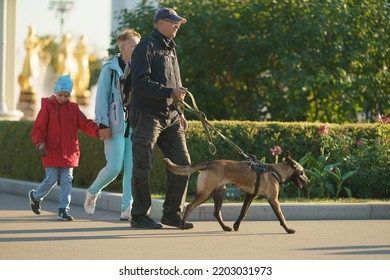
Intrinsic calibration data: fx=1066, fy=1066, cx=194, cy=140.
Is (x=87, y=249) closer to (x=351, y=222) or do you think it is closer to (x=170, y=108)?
(x=170, y=108)

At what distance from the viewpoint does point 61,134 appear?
11438mm

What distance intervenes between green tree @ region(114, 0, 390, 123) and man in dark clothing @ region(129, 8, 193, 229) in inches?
287

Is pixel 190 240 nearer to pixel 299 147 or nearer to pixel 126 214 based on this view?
pixel 126 214

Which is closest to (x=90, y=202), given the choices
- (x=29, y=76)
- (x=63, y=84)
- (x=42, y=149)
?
(x=42, y=149)

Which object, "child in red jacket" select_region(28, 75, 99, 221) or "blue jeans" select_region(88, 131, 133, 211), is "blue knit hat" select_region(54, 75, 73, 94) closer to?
"child in red jacket" select_region(28, 75, 99, 221)

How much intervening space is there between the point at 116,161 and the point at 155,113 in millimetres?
991

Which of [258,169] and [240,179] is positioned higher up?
[258,169]

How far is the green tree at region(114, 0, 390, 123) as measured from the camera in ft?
59.2

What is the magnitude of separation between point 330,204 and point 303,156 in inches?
74.9

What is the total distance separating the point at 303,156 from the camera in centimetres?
1384

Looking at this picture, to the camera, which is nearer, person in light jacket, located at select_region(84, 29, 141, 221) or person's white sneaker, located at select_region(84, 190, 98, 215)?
person in light jacket, located at select_region(84, 29, 141, 221)

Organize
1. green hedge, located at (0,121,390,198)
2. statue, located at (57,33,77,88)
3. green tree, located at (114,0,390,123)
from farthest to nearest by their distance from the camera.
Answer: statue, located at (57,33,77,88) < green tree, located at (114,0,390,123) < green hedge, located at (0,121,390,198)

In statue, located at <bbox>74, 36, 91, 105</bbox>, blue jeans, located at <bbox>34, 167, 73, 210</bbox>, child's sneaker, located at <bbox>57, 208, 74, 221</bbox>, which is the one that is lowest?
statue, located at <bbox>74, 36, 91, 105</bbox>

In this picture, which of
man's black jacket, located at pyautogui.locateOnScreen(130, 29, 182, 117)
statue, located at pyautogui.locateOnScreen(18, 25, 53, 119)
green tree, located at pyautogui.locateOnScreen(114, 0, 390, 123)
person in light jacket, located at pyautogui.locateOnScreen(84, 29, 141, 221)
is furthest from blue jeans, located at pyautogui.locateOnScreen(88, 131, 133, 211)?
statue, located at pyautogui.locateOnScreen(18, 25, 53, 119)
